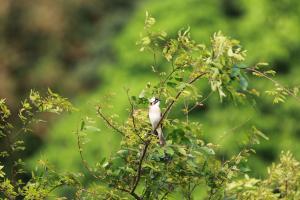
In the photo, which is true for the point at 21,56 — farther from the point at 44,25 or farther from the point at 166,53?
the point at 166,53

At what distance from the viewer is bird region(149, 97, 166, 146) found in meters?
5.44

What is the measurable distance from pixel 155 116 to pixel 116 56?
15717 millimetres

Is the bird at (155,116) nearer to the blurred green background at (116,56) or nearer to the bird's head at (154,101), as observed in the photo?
the bird's head at (154,101)

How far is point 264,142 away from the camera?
18031 mm

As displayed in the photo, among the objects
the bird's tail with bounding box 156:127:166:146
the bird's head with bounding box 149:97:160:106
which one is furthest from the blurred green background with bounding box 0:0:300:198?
the bird's tail with bounding box 156:127:166:146

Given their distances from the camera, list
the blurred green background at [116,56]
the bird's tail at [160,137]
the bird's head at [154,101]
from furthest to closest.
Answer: the blurred green background at [116,56] < the bird's head at [154,101] < the bird's tail at [160,137]

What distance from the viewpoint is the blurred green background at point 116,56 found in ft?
59.5

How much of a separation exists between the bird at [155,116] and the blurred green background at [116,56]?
9.00 metres

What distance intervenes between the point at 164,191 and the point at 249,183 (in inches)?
29.8

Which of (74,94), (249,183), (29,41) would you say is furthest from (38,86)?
(249,183)

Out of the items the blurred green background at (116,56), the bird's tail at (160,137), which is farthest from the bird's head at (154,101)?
the blurred green background at (116,56)

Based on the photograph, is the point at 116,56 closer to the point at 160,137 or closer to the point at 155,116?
the point at 155,116

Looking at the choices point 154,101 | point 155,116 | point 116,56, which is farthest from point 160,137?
point 116,56

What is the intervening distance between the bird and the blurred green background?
9.00 m
